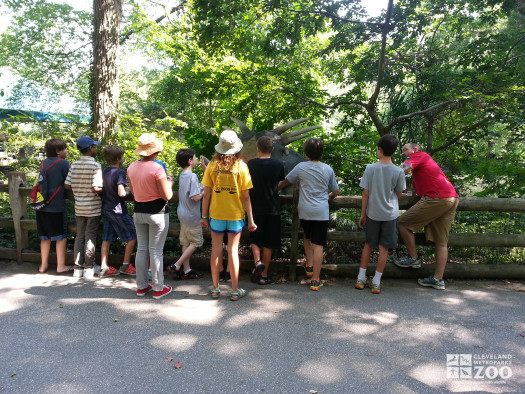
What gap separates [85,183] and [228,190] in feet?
7.39

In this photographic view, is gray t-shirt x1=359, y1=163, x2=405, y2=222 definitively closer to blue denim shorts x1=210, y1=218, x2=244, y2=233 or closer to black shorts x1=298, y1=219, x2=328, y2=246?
black shorts x1=298, y1=219, x2=328, y2=246

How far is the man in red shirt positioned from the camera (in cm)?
462

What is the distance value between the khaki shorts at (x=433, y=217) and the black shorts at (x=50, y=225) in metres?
4.81

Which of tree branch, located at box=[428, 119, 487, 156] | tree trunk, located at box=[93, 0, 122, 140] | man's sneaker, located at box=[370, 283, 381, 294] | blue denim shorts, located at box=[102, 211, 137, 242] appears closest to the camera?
man's sneaker, located at box=[370, 283, 381, 294]

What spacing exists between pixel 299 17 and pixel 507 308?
5699 millimetres

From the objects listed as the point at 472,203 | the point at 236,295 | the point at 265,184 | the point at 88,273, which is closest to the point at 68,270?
the point at 88,273

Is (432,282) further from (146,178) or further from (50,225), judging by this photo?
(50,225)

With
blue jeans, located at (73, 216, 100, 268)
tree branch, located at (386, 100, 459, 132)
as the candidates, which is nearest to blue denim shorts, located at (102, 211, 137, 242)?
blue jeans, located at (73, 216, 100, 268)

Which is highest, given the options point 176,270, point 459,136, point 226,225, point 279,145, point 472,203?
point 459,136

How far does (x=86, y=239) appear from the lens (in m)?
5.09

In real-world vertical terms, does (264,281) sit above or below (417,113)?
below

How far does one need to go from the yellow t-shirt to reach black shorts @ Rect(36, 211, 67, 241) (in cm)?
255

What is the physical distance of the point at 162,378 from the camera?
274cm

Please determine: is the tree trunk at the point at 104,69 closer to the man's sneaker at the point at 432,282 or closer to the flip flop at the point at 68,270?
the flip flop at the point at 68,270
